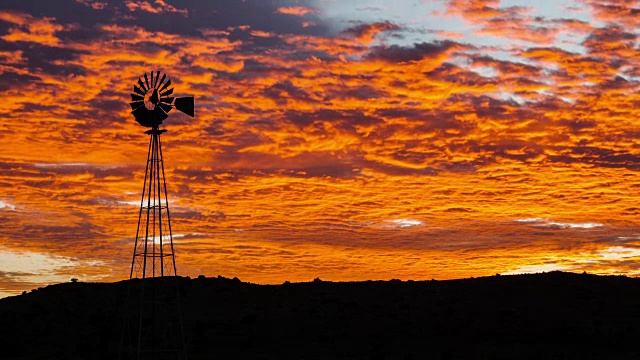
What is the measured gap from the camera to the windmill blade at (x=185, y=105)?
142ft

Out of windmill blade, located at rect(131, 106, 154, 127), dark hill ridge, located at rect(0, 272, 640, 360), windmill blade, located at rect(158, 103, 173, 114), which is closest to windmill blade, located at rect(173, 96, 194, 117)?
windmill blade, located at rect(158, 103, 173, 114)

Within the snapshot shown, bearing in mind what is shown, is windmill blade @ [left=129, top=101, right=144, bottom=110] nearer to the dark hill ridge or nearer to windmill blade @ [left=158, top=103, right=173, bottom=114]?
windmill blade @ [left=158, top=103, right=173, bottom=114]

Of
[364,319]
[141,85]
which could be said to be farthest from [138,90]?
[364,319]

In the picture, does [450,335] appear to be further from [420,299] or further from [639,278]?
[639,278]

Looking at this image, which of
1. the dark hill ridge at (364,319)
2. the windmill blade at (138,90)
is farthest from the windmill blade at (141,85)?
the dark hill ridge at (364,319)

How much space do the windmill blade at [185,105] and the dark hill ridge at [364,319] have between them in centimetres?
1925

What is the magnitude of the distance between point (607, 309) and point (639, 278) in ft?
32.7

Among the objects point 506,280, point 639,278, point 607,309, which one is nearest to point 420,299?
point 506,280

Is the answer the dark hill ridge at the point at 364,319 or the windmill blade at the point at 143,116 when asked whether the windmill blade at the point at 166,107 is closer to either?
the windmill blade at the point at 143,116

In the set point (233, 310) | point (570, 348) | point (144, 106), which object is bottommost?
point (570, 348)

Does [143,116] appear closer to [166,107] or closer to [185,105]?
[166,107]

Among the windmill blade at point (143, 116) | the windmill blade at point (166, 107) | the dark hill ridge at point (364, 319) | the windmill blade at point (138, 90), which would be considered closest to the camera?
the windmill blade at point (143, 116)

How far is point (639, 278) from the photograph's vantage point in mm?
71062

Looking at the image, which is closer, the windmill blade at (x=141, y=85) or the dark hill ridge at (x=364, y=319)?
the windmill blade at (x=141, y=85)
